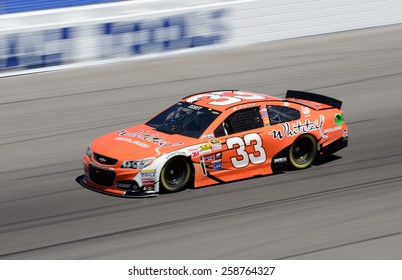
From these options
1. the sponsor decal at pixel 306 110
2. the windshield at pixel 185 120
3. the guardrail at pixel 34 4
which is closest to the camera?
the windshield at pixel 185 120

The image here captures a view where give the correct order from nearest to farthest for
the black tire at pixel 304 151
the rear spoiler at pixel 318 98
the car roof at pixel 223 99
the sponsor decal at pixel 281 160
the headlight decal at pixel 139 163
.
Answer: the headlight decal at pixel 139 163
the car roof at pixel 223 99
the sponsor decal at pixel 281 160
the black tire at pixel 304 151
the rear spoiler at pixel 318 98

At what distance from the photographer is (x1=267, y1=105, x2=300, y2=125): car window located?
38.7 feet

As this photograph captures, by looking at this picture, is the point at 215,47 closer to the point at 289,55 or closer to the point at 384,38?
the point at 289,55

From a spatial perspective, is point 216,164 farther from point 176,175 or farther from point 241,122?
point 241,122

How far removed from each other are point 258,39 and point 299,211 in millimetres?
10831

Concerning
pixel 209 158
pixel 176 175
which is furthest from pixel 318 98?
pixel 176 175

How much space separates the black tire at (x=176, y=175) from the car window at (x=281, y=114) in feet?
5.51

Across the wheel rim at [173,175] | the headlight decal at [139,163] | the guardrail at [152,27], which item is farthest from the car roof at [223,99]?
the guardrail at [152,27]

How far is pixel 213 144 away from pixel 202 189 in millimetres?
664

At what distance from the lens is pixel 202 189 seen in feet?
36.4

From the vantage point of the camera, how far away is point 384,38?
68.9 ft

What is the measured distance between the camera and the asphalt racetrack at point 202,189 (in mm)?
9242

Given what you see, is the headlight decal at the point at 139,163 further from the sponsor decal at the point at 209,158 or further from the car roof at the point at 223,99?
the car roof at the point at 223,99

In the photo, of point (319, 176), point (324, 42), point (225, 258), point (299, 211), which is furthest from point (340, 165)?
point (324, 42)
